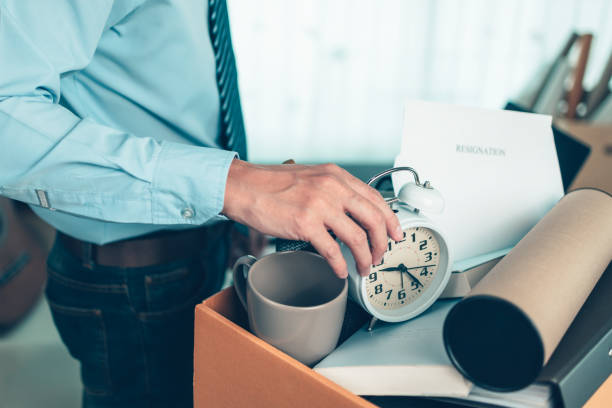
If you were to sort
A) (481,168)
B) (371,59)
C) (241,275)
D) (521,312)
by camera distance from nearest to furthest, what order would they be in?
(521,312), (241,275), (481,168), (371,59)

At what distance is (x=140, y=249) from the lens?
0.73 meters

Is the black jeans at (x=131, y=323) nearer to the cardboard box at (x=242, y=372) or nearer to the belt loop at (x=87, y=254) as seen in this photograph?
the belt loop at (x=87, y=254)

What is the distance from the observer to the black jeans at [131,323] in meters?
0.75

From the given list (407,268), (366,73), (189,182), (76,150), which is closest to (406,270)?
(407,268)

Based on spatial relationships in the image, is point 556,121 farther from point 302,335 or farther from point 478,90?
point 302,335

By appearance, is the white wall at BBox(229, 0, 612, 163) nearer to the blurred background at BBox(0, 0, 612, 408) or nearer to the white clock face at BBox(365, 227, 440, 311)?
the blurred background at BBox(0, 0, 612, 408)

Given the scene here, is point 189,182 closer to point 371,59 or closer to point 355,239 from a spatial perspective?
point 355,239

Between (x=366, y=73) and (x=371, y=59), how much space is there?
6cm

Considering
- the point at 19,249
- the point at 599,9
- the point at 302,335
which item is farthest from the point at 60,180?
the point at 599,9

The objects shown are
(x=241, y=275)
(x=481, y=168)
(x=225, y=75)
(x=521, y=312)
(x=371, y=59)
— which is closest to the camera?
(x=521, y=312)

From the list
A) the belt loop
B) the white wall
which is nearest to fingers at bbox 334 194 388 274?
the belt loop

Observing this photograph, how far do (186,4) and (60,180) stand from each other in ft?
1.00

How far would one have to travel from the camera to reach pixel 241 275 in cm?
45

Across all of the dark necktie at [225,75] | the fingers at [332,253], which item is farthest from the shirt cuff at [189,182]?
the dark necktie at [225,75]
